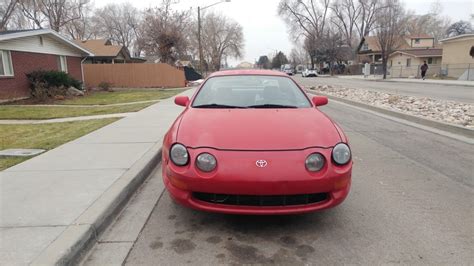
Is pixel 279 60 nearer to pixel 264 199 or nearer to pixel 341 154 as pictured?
pixel 341 154

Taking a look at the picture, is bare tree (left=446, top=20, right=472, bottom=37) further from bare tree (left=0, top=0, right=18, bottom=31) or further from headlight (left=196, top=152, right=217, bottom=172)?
headlight (left=196, top=152, right=217, bottom=172)

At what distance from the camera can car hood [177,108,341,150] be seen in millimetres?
3229

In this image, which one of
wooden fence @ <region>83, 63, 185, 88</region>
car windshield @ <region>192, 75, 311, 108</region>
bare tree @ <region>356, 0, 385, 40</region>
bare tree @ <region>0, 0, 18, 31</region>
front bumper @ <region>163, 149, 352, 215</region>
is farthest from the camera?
bare tree @ <region>356, 0, 385, 40</region>

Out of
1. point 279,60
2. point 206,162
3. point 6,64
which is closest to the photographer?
point 206,162

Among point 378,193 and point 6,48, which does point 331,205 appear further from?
point 6,48

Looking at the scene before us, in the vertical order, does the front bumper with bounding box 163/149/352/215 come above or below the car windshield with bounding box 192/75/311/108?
below

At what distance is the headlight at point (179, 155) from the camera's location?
3.20 metres

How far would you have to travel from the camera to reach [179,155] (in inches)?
127

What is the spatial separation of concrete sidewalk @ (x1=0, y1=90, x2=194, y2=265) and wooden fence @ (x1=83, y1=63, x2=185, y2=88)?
68.9 ft

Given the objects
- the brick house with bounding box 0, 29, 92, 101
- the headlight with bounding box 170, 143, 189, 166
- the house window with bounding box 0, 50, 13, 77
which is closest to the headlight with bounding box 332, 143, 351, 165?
the headlight with bounding box 170, 143, 189, 166

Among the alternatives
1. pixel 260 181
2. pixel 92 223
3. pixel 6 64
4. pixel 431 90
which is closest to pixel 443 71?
pixel 431 90

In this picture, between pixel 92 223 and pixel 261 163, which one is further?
pixel 92 223

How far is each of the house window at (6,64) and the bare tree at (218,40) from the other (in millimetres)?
57260

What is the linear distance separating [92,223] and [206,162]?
1211 millimetres
